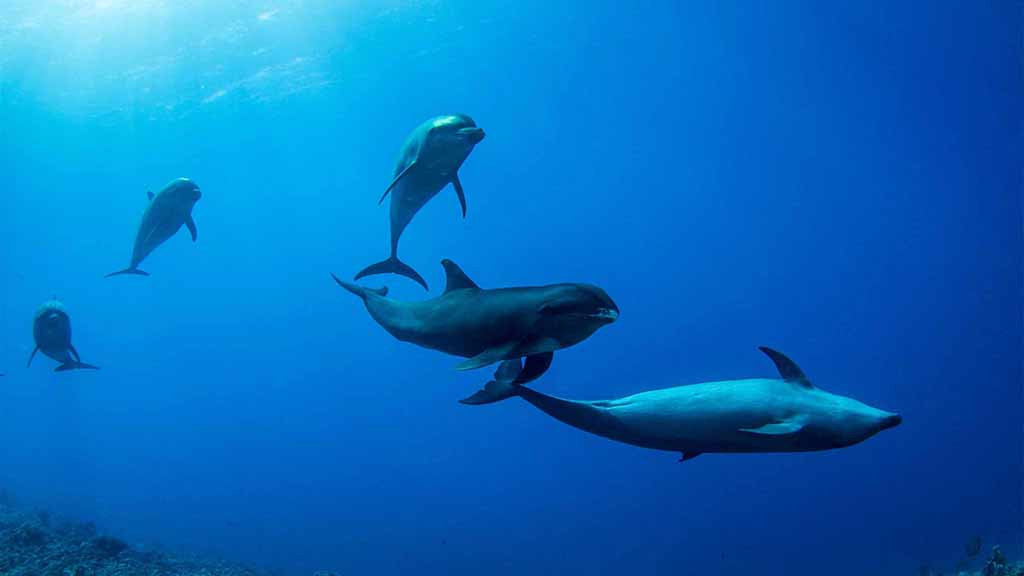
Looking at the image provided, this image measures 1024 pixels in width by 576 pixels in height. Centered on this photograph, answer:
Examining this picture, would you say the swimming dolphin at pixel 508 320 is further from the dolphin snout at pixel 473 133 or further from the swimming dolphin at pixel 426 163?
the dolphin snout at pixel 473 133

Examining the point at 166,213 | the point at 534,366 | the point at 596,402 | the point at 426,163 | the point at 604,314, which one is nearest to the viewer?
the point at 604,314

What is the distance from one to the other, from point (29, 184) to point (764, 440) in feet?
198

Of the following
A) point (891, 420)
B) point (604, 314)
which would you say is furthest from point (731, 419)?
point (604, 314)

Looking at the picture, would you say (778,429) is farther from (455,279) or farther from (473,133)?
(473,133)

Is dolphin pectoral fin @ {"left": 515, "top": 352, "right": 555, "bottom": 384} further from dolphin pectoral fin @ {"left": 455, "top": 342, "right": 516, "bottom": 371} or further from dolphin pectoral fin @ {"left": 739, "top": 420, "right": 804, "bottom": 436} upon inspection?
dolphin pectoral fin @ {"left": 739, "top": 420, "right": 804, "bottom": 436}

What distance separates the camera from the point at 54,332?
798cm

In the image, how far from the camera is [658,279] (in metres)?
58.3

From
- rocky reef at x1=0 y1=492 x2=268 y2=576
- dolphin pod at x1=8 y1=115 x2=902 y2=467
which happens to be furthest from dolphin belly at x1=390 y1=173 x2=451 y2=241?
rocky reef at x1=0 y1=492 x2=268 y2=576

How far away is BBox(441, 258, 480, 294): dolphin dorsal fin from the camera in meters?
4.28

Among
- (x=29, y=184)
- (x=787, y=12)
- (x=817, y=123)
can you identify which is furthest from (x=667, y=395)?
(x=29, y=184)

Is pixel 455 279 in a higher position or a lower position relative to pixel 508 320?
higher

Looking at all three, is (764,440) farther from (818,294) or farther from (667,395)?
(818,294)

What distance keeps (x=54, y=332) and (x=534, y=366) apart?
24.0ft

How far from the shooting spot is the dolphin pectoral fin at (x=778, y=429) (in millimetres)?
4523
